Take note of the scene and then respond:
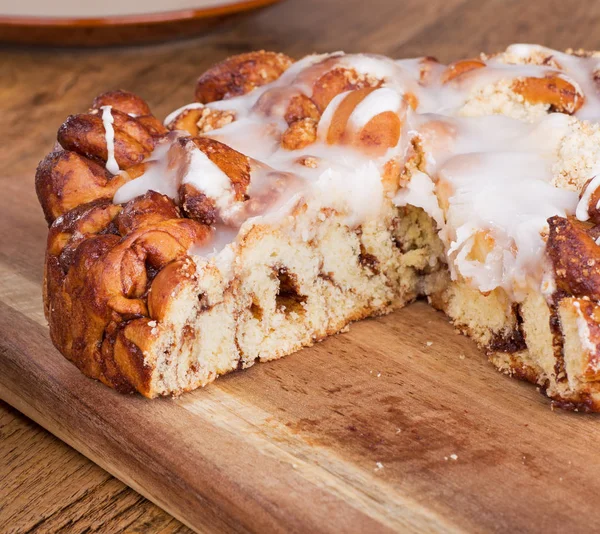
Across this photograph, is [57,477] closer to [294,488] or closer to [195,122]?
[294,488]

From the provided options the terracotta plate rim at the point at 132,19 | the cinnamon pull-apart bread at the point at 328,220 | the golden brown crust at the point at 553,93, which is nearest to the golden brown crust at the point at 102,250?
the cinnamon pull-apart bread at the point at 328,220

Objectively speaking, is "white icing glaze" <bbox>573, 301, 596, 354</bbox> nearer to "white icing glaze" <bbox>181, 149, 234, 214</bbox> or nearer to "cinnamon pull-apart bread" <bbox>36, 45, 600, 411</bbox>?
"cinnamon pull-apart bread" <bbox>36, 45, 600, 411</bbox>

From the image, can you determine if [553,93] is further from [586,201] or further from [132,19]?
[132,19]

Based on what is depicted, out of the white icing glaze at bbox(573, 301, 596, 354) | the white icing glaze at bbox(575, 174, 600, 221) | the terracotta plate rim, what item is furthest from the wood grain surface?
the terracotta plate rim

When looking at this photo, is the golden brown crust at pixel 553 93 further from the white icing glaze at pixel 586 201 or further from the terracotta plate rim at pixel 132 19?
the terracotta plate rim at pixel 132 19

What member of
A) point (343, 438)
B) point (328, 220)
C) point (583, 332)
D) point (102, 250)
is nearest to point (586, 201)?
point (583, 332)

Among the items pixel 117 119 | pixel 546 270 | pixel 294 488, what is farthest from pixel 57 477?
pixel 546 270

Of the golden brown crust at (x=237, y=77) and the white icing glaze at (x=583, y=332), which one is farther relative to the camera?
the golden brown crust at (x=237, y=77)
